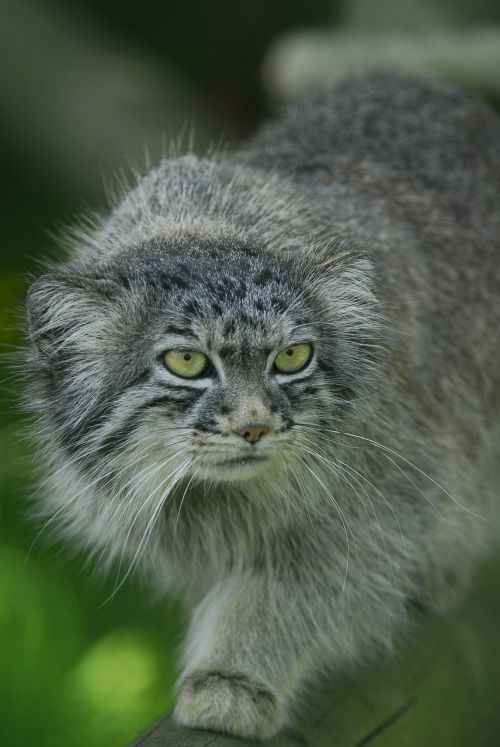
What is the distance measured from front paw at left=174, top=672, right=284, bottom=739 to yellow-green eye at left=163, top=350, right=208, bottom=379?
0.99 meters

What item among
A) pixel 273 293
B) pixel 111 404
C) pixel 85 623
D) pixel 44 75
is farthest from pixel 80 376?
pixel 44 75

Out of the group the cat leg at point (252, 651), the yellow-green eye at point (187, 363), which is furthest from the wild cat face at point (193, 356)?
the cat leg at point (252, 651)

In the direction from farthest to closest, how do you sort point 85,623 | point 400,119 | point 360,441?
point 85,623 → point 400,119 → point 360,441

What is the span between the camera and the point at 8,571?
5816mm

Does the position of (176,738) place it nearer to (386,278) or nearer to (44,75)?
(386,278)

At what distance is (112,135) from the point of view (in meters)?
6.88

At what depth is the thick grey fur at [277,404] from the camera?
325 centimetres

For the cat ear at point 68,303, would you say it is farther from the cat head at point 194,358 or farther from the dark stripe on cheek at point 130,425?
the dark stripe on cheek at point 130,425

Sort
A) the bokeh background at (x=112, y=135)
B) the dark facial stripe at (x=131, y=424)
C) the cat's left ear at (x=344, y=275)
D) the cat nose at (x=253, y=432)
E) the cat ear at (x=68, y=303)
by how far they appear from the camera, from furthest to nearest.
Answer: the bokeh background at (x=112, y=135) < the cat's left ear at (x=344, y=275) < the cat ear at (x=68, y=303) < the dark facial stripe at (x=131, y=424) < the cat nose at (x=253, y=432)

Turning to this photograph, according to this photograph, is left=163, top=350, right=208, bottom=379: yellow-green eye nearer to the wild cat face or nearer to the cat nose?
the wild cat face

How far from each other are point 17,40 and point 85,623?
3.49m

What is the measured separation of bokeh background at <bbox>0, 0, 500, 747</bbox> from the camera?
5039 mm

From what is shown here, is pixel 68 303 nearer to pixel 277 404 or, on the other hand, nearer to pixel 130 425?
pixel 130 425

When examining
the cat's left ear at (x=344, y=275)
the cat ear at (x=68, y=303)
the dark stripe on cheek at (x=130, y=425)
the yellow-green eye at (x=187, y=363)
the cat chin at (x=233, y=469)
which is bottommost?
the cat chin at (x=233, y=469)
